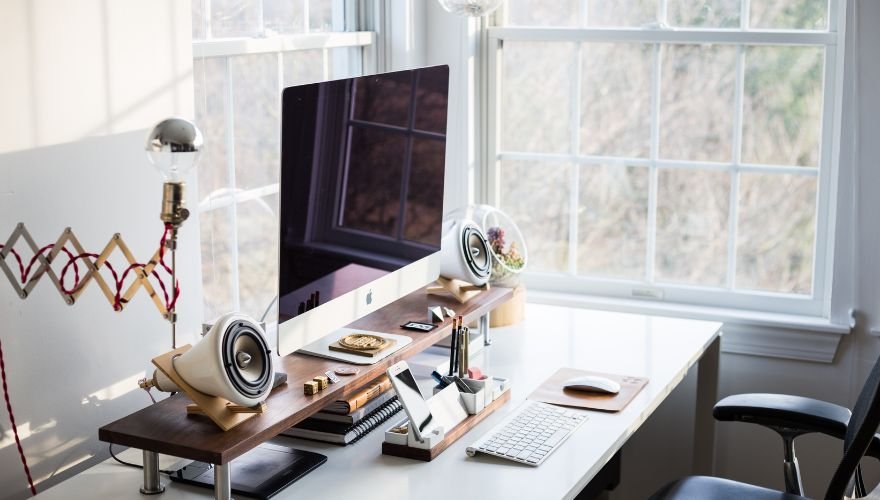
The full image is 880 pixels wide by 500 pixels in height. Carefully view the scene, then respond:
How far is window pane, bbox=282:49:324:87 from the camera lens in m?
2.82

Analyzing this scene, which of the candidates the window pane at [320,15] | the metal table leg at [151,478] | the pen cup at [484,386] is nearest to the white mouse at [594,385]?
the pen cup at [484,386]

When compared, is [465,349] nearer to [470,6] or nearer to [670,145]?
[470,6]

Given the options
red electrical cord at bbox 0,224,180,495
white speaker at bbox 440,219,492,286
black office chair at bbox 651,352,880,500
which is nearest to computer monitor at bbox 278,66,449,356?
white speaker at bbox 440,219,492,286

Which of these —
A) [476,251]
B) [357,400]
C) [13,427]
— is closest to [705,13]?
[476,251]

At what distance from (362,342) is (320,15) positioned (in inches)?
42.4

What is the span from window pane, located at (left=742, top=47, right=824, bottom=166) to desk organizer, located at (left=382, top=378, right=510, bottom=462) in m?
1.20

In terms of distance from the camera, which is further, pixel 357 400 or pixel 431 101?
pixel 431 101

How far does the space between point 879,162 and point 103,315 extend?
1999 mm

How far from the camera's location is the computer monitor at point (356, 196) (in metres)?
2.03

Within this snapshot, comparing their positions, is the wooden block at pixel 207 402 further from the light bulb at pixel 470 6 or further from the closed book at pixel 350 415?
the light bulb at pixel 470 6

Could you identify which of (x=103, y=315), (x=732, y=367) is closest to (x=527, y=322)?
(x=732, y=367)

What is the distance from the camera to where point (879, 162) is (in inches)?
115

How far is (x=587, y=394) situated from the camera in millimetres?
2465

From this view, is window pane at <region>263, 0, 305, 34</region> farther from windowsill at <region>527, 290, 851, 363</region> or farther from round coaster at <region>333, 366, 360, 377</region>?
windowsill at <region>527, 290, 851, 363</region>
